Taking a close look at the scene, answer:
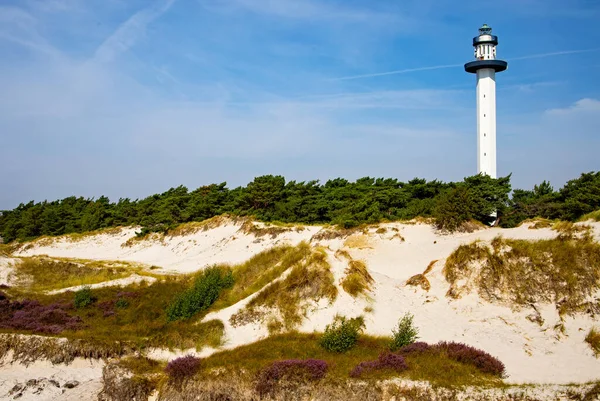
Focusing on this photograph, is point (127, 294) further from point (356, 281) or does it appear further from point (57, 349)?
point (356, 281)

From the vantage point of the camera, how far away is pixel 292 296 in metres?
18.1

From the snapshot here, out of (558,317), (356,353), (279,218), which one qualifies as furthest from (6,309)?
(279,218)

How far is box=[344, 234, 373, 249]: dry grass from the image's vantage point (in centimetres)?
3038

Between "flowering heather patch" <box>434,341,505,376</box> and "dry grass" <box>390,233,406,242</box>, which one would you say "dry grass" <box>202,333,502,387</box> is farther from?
"dry grass" <box>390,233,406,242</box>

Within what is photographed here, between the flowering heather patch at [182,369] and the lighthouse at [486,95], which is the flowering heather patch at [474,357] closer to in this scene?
the flowering heather patch at [182,369]

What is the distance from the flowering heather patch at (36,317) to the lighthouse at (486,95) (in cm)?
3732

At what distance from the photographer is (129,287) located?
26.0 metres

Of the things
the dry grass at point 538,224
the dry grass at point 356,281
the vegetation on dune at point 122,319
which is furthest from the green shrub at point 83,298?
the dry grass at point 538,224

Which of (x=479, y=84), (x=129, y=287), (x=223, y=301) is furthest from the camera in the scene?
(x=479, y=84)

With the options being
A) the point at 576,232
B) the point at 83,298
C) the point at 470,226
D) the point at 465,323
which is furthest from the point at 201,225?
the point at 465,323

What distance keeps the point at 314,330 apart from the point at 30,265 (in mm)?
23968

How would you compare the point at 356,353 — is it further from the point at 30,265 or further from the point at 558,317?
the point at 30,265

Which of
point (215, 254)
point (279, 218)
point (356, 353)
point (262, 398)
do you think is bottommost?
point (262, 398)

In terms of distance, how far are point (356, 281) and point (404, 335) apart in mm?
3061
